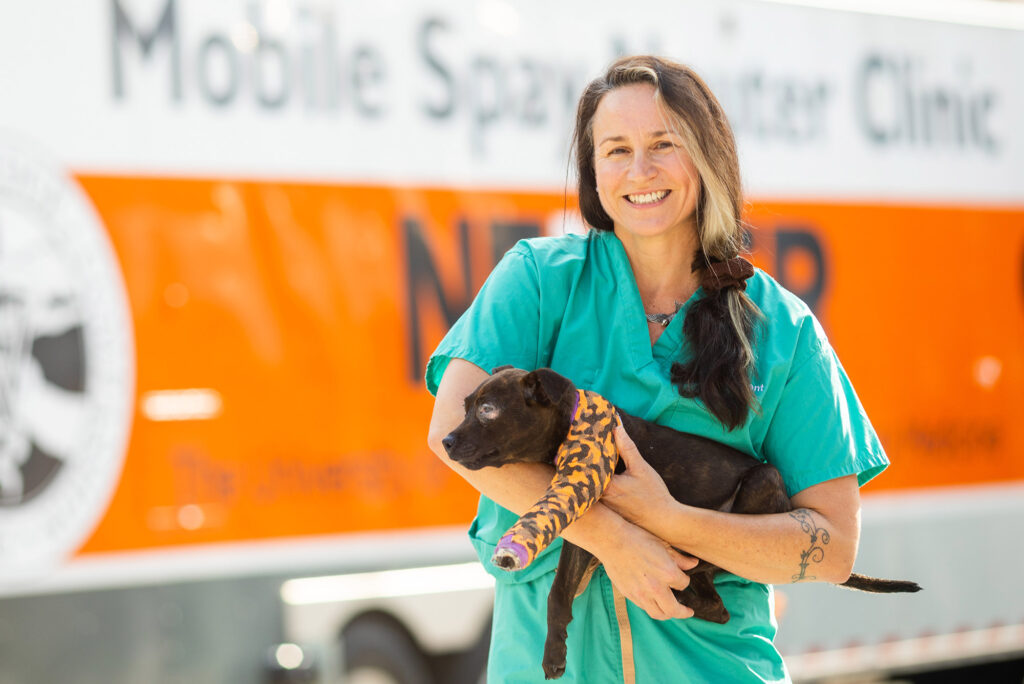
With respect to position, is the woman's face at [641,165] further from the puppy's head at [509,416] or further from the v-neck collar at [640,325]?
the puppy's head at [509,416]

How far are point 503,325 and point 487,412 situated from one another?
249mm

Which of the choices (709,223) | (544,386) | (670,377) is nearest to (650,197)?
(709,223)

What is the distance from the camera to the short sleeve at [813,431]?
1862 millimetres

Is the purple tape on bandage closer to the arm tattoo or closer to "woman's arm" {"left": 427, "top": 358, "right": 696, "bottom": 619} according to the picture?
"woman's arm" {"left": 427, "top": 358, "right": 696, "bottom": 619}

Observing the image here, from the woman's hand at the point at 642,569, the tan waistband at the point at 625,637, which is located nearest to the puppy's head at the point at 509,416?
the woman's hand at the point at 642,569

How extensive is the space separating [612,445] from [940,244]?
14.5ft

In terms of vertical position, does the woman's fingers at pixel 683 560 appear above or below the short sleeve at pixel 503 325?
below

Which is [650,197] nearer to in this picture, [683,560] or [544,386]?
[544,386]

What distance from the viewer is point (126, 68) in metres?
4.08

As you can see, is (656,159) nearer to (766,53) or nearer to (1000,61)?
(766,53)

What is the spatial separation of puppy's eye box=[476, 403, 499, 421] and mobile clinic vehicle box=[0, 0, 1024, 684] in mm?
1933

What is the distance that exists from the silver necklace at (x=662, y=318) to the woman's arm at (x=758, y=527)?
0.30 m

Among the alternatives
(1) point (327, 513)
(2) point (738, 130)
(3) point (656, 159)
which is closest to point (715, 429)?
(3) point (656, 159)

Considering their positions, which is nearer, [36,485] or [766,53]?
[36,485]
